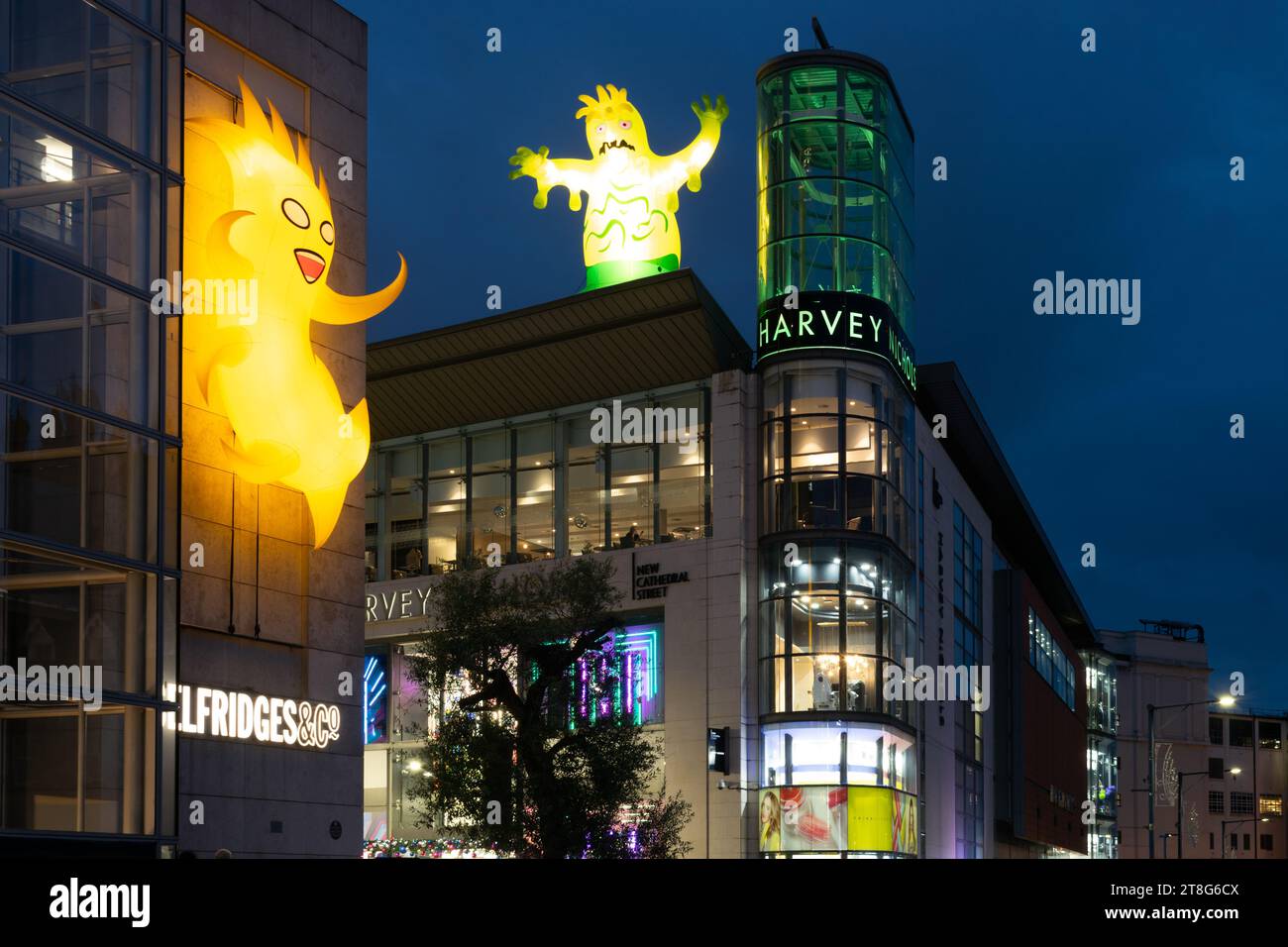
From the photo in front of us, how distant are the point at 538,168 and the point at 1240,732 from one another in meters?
136

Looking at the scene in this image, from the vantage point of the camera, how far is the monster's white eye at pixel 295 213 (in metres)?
28.7

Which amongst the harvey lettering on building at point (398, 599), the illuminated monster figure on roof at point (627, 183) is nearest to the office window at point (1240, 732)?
the illuminated monster figure on roof at point (627, 183)

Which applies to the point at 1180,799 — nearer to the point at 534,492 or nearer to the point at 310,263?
the point at 534,492

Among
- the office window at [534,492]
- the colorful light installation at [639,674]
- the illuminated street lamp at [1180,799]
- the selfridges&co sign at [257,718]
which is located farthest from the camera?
the illuminated street lamp at [1180,799]

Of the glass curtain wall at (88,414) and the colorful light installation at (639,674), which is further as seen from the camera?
the colorful light installation at (639,674)

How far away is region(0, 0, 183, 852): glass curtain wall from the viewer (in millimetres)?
21531

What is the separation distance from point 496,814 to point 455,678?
433cm

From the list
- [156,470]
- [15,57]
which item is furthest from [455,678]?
[15,57]

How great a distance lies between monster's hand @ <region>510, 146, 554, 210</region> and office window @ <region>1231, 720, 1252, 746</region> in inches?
5227

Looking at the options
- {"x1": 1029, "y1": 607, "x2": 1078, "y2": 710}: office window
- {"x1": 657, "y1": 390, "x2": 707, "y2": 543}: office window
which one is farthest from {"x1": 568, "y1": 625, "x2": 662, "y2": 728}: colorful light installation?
{"x1": 1029, "y1": 607, "x2": 1078, "y2": 710}: office window

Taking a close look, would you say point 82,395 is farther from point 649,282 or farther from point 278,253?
point 649,282

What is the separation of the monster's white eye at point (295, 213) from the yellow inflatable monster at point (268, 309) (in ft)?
0.09

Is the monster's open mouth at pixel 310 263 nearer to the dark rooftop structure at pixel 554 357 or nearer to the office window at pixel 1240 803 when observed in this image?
the dark rooftop structure at pixel 554 357

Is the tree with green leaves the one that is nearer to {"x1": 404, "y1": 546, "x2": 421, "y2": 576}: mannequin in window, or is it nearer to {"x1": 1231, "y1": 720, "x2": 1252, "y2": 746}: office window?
{"x1": 404, "y1": 546, "x2": 421, "y2": 576}: mannequin in window
